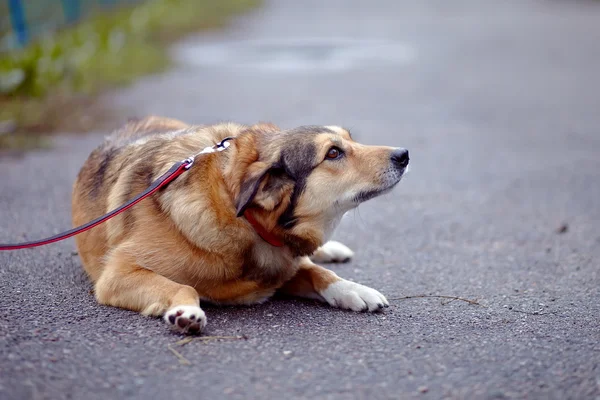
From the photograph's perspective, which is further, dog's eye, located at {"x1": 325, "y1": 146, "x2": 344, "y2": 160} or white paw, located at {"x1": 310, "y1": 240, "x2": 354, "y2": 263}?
white paw, located at {"x1": 310, "y1": 240, "x2": 354, "y2": 263}

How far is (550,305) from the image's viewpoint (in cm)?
430

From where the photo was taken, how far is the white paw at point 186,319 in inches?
141

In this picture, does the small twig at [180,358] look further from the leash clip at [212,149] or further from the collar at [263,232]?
the leash clip at [212,149]

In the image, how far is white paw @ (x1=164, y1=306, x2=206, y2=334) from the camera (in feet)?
11.8

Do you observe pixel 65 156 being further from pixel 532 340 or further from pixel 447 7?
pixel 447 7

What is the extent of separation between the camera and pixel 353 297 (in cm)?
415

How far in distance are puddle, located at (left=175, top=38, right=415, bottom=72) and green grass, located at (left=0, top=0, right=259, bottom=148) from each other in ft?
2.73

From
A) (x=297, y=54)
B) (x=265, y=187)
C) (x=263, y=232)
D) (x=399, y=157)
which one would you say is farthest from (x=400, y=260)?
(x=297, y=54)

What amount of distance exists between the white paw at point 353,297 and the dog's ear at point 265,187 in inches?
27.1

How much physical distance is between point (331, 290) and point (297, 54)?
36.1 feet

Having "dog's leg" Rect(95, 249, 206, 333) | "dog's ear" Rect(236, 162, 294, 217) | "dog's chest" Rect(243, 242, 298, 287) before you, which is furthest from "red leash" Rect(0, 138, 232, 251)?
"dog's chest" Rect(243, 242, 298, 287)

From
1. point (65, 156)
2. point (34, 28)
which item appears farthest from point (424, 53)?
point (65, 156)

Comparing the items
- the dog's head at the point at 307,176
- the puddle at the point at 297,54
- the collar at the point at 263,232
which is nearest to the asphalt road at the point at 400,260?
the puddle at the point at 297,54

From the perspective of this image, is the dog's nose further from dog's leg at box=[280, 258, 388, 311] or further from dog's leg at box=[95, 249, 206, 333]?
dog's leg at box=[95, 249, 206, 333]
